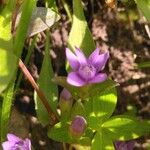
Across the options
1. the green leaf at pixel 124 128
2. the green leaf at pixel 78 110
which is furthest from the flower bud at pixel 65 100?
the green leaf at pixel 124 128

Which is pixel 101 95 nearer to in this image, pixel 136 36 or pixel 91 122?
pixel 91 122

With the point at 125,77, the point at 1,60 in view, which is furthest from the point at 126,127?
the point at 125,77

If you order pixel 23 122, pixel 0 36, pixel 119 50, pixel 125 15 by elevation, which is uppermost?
pixel 0 36

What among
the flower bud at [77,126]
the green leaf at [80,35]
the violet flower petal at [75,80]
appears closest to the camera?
the violet flower petal at [75,80]

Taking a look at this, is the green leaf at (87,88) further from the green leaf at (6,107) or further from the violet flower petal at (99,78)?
the green leaf at (6,107)

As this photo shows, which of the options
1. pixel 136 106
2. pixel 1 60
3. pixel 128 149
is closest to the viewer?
pixel 1 60

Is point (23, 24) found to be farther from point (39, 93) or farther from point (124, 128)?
point (124, 128)
